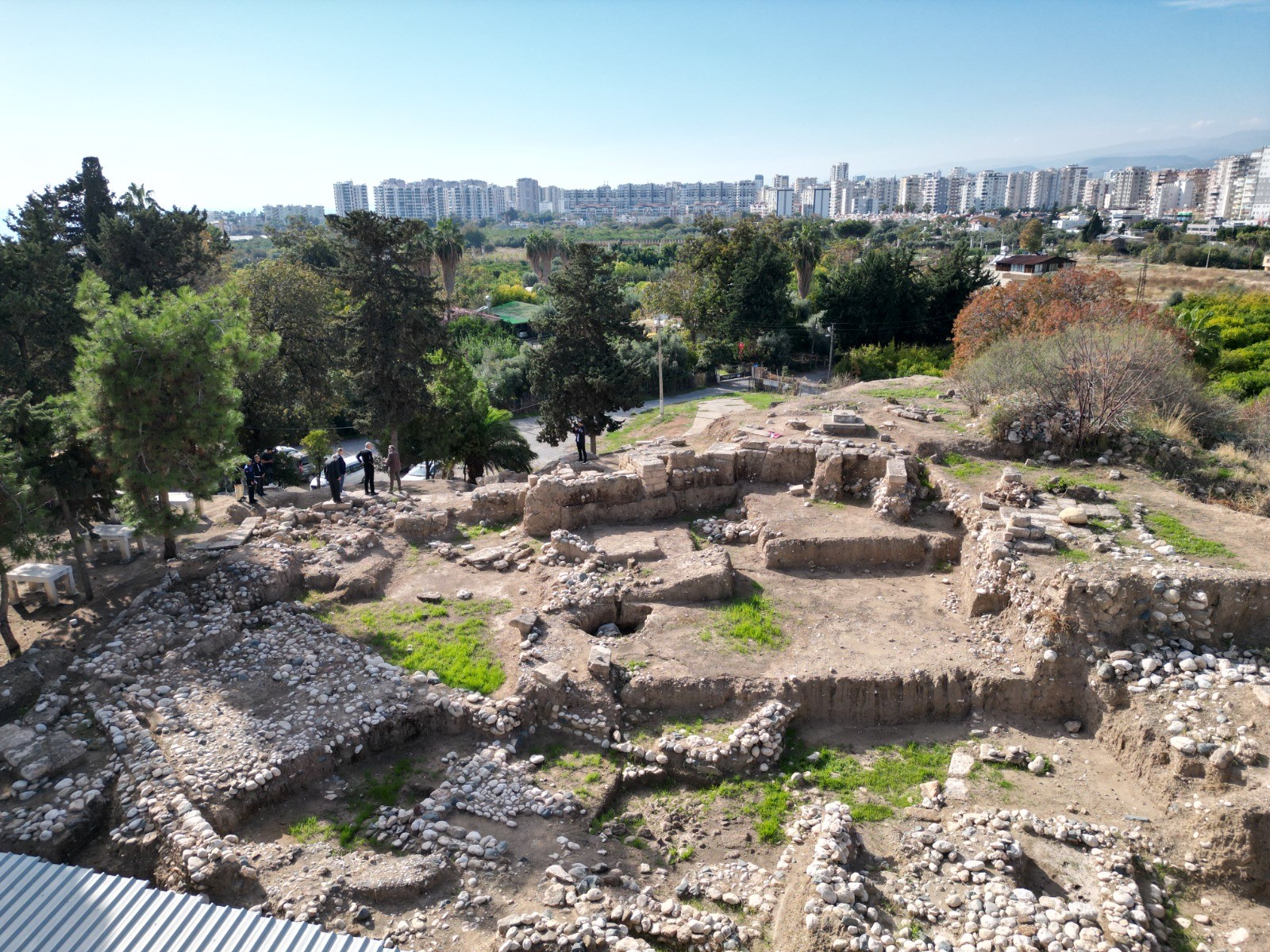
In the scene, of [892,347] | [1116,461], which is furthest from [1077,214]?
[1116,461]

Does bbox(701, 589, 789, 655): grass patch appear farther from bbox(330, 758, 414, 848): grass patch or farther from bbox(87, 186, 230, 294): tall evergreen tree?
bbox(87, 186, 230, 294): tall evergreen tree

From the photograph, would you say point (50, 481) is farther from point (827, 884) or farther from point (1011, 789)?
point (1011, 789)

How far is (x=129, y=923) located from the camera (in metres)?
6.50

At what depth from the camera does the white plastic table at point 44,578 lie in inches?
513

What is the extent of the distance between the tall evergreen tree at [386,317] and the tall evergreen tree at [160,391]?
779cm

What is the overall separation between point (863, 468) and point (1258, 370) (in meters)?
19.9

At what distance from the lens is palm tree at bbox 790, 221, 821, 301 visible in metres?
50.8

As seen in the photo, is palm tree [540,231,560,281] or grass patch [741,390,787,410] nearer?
Result: grass patch [741,390,787,410]

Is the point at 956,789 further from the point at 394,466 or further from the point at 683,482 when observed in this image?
the point at 394,466

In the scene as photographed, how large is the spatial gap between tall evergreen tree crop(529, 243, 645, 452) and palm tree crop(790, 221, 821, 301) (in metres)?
29.3

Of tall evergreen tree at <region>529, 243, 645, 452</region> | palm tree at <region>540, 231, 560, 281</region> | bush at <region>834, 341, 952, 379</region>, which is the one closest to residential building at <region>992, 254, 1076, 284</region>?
bush at <region>834, 341, 952, 379</region>

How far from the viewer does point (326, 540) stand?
15.6 m

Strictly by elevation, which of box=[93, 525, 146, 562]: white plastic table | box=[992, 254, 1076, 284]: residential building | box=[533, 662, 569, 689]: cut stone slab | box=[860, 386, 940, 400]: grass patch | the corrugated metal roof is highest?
box=[992, 254, 1076, 284]: residential building

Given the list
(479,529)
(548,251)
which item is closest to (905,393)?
(479,529)
